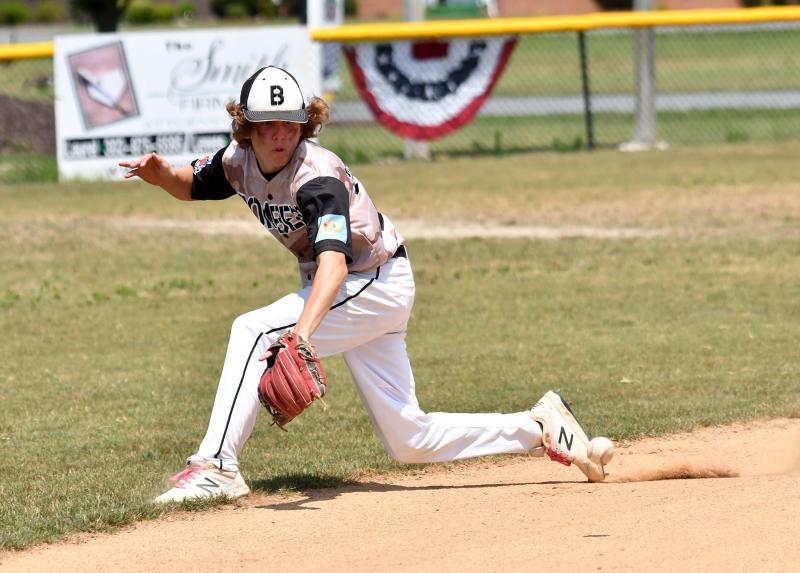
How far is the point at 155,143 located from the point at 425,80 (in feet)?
13.1

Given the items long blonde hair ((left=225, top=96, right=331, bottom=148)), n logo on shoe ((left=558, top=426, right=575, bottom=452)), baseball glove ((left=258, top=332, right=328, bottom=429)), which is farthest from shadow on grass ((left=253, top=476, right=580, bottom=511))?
long blonde hair ((left=225, top=96, right=331, bottom=148))

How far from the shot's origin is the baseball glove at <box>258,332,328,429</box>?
17.1 feet

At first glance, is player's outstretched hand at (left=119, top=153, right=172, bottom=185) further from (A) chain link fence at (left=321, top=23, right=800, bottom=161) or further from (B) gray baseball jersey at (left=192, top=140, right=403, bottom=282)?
(A) chain link fence at (left=321, top=23, right=800, bottom=161)

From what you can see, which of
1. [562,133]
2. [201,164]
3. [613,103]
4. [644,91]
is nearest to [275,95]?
[201,164]

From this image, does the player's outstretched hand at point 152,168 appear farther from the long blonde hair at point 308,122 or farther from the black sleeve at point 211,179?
the long blonde hair at point 308,122

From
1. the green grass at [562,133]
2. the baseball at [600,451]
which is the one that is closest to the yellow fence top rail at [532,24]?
the green grass at [562,133]

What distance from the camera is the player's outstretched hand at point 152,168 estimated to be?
6078mm

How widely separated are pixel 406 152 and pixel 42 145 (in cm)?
507

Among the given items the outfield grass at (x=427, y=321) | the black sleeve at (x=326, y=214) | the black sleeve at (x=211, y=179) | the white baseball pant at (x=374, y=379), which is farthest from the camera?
the outfield grass at (x=427, y=321)

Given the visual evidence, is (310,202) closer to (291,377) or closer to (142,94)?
(291,377)

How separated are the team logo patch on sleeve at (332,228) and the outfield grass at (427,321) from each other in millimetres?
1330

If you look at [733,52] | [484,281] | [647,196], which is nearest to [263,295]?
[484,281]

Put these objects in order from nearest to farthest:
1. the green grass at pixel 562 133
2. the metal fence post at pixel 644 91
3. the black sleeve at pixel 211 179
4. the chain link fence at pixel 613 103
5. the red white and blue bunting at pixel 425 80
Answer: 1. the black sleeve at pixel 211 179
2. the red white and blue bunting at pixel 425 80
3. the metal fence post at pixel 644 91
4. the green grass at pixel 562 133
5. the chain link fence at pixel 613 103

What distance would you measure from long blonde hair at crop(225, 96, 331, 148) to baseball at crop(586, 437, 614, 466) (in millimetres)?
1830
